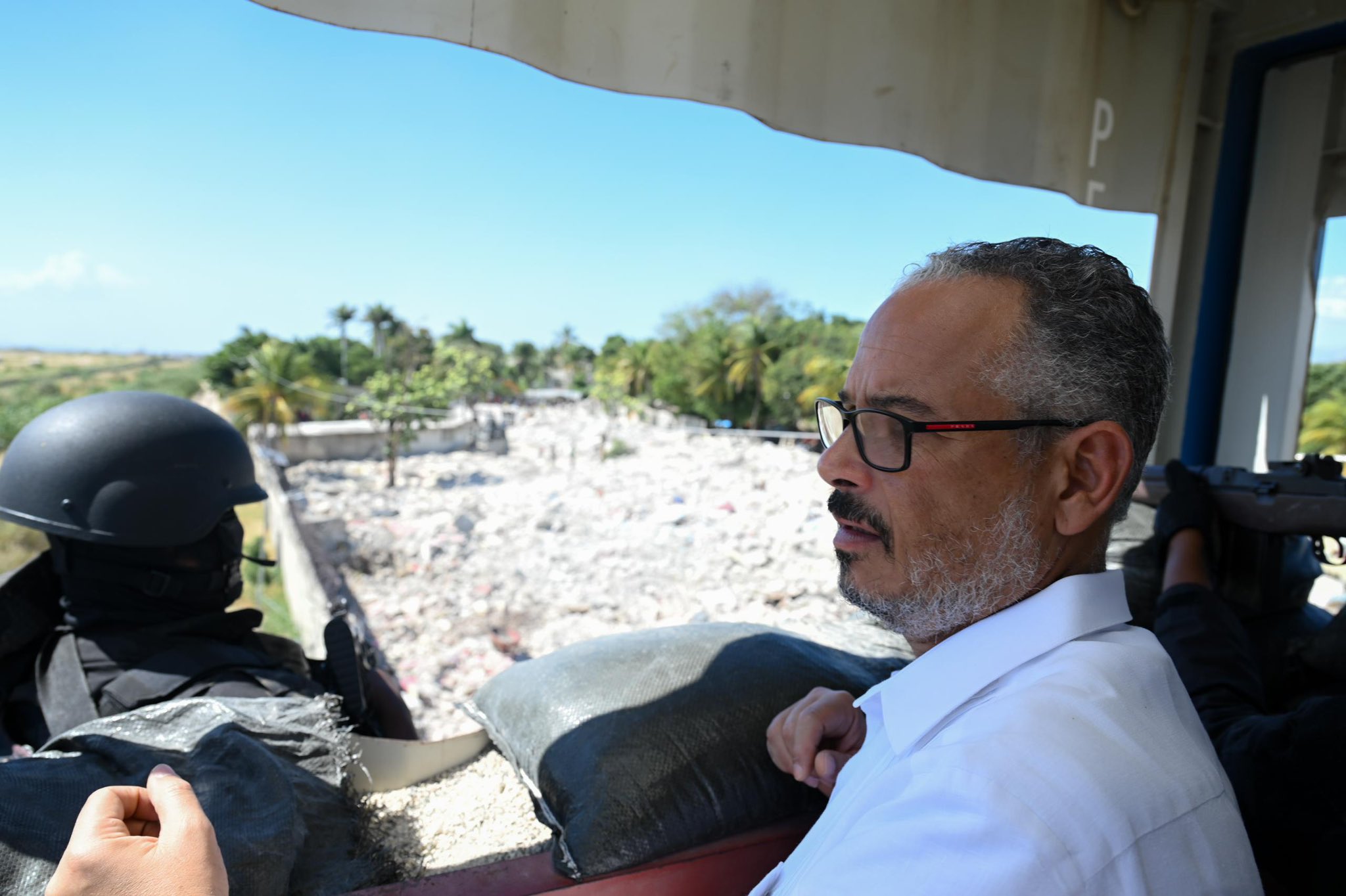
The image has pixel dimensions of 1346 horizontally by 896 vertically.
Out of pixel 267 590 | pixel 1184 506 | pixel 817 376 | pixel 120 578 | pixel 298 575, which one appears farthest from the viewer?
pixel 817 376

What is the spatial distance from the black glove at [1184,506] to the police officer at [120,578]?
2.30 metres

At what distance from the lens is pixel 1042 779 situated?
0.69 metres

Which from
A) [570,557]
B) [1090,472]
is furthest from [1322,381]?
[570,557]

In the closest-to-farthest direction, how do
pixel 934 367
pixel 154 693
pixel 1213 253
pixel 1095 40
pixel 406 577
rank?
pixel 934 367 < pixel 154 693 < pixel 1095 40 < pixel 1213 253 < pixel 406 577

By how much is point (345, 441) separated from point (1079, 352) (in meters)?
31.4

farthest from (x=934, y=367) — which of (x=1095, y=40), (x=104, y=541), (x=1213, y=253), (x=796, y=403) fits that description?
(x=796, y=403)

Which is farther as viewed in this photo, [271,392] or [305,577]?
[271,392]

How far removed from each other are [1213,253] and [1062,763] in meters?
3.24

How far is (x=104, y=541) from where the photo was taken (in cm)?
179

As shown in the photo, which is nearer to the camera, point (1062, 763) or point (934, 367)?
point (1062, 763)

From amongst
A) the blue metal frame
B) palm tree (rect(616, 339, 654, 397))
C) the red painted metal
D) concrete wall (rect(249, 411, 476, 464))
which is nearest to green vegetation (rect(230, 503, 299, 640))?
concrete wall (rect(249, 411, 476, 464))

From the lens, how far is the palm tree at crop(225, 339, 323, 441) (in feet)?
96.9

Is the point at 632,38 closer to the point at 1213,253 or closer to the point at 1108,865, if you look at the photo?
the point at 1108,865

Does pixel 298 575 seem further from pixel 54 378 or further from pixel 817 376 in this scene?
pixel 817 376
